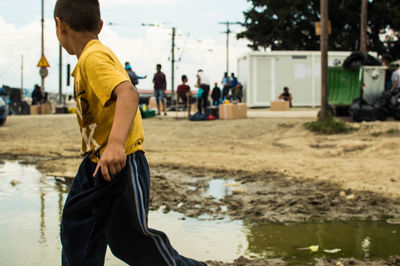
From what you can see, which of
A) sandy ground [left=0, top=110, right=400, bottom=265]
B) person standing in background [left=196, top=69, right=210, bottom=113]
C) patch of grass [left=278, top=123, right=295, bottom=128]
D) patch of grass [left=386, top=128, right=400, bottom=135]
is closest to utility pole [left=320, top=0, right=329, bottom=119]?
patch of grass [left=278, top=123, right=295, bottom=128]

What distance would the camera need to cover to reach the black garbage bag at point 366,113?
551 inches

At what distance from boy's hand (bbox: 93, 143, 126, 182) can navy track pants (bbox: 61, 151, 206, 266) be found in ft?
A: 0.40

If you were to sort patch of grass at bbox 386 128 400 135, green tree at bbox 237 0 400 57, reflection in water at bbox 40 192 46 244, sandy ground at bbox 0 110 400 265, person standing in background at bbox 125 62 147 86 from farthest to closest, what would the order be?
1. green tree at bbox 237 0 400 57
2. person standing in background at bbox 125 62 147 86
3. patch of grass at bbox 386 128 400 135
4. sandy ground at bbox 0 110 400 265
5. reflection in water at bbox 40 192 46 244

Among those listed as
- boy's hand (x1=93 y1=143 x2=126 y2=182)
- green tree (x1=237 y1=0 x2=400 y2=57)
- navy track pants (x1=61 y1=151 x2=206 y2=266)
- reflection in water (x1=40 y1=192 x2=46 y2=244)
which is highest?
green tree (x1=237 y1=0 x2=400 y2=57)

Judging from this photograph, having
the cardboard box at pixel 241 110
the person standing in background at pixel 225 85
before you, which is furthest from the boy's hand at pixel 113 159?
the person standing in background at pixel 225 85

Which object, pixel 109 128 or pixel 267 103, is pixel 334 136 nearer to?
pixel 109 128

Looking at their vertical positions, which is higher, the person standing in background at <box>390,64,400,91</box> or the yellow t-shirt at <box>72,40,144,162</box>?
the person standing in background at <box>390,64,400,91</box>

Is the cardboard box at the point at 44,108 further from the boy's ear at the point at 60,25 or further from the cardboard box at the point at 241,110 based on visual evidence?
the boy's ear at the point at 60,25

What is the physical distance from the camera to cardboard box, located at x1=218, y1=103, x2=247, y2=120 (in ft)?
53.6

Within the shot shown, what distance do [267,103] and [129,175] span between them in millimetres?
24239

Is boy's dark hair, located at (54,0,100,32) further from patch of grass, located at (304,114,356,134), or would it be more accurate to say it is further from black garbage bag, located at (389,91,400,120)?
black garbage bag, located at (389,91,400,120)

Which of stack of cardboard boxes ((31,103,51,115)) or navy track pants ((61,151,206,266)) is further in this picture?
stack of cardboard boxes ((31,103,51,115))

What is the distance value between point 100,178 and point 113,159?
192 millimetres

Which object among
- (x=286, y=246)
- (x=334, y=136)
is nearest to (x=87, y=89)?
(x=286, y=246)
